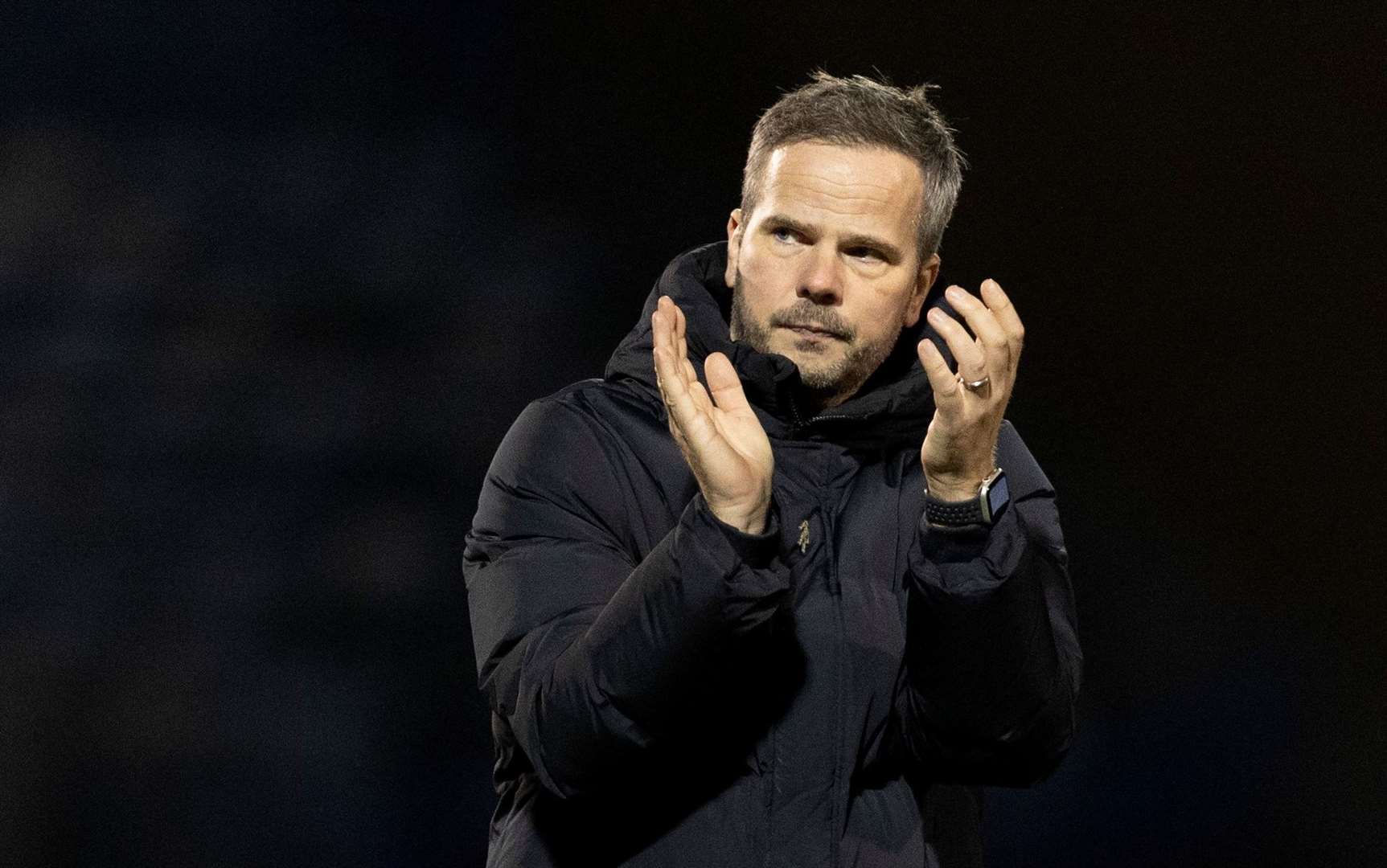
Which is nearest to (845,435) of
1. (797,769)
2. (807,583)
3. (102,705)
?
(807,583)

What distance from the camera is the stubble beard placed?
1.22 m

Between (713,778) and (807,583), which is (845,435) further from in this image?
(713,778)

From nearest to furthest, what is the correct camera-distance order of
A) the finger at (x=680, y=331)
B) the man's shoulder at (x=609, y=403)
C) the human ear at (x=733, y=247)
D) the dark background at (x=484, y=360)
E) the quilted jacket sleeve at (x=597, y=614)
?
1. the quilted jacket sleeve at (x=597, y=614)
2. the finger at (x=680, y=331)
3. the man's shoulder at (x=609, y=403)
4. the human ear at (x=733, y=247)
5. the dark background at (x=484, y=360)

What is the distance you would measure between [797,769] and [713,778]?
5cm

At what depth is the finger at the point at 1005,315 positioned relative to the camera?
3.41ft

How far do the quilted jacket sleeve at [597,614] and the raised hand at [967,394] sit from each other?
0.40 ft

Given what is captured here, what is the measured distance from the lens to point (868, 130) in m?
1.26

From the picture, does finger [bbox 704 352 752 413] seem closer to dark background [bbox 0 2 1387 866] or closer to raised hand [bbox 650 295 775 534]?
raised hand [bbox 650 295 775 534]

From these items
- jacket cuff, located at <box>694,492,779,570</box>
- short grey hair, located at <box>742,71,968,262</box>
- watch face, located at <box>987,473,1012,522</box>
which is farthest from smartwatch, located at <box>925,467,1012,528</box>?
short grey hair, located at <box>742,71,968,262</box>

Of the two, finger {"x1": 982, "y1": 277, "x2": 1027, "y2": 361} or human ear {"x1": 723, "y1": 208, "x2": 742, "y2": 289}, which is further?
human ear {"x1": 723, "y1": 208, "x2": 742, "y2": 289}

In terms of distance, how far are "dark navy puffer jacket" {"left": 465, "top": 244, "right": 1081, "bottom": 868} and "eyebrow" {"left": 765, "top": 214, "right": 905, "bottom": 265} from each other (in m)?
0.08

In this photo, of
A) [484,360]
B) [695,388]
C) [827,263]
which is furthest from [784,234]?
[484,360]

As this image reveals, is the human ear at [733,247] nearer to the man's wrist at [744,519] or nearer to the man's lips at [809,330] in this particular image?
the man's lips at [809,330]

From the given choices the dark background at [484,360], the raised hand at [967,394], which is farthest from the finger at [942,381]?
the dark background at [484,360]
